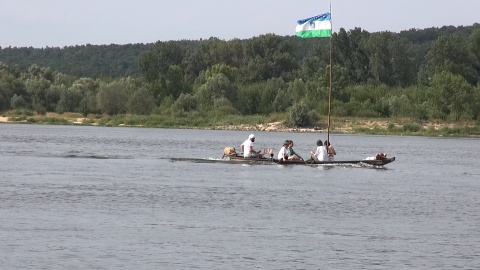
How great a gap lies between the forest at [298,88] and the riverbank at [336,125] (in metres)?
1.17

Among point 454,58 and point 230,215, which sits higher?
point 454,58

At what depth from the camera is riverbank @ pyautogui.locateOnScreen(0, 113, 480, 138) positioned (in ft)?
330

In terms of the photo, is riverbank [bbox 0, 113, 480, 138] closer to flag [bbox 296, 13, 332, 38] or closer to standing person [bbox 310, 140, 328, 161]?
flag [bbox 296, 13, 332, 38]

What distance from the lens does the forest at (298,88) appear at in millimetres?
103875

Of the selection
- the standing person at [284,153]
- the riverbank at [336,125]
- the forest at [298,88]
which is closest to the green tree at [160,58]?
the forest at [298,88]

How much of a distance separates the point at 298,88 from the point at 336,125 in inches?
456

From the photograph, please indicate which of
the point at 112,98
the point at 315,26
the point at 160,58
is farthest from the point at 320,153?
the point at 160,58

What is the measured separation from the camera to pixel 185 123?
112 metres

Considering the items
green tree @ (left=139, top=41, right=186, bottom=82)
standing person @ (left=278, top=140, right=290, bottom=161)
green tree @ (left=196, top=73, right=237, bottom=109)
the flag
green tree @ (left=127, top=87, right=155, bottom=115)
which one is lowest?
standing person @ (left=278, top=140, right=290, bottom=161)

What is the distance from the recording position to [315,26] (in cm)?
5559

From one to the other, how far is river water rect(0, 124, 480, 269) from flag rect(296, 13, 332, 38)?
7690mm

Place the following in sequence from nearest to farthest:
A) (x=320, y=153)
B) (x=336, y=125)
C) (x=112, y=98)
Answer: (x=320, y=153), (x=336, y=125), (x=112, y=98)

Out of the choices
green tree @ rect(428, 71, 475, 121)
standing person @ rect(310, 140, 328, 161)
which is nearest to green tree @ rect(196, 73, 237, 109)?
green tree @ rect(428, 71, 475, 121)

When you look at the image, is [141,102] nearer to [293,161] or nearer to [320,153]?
[293,161]
